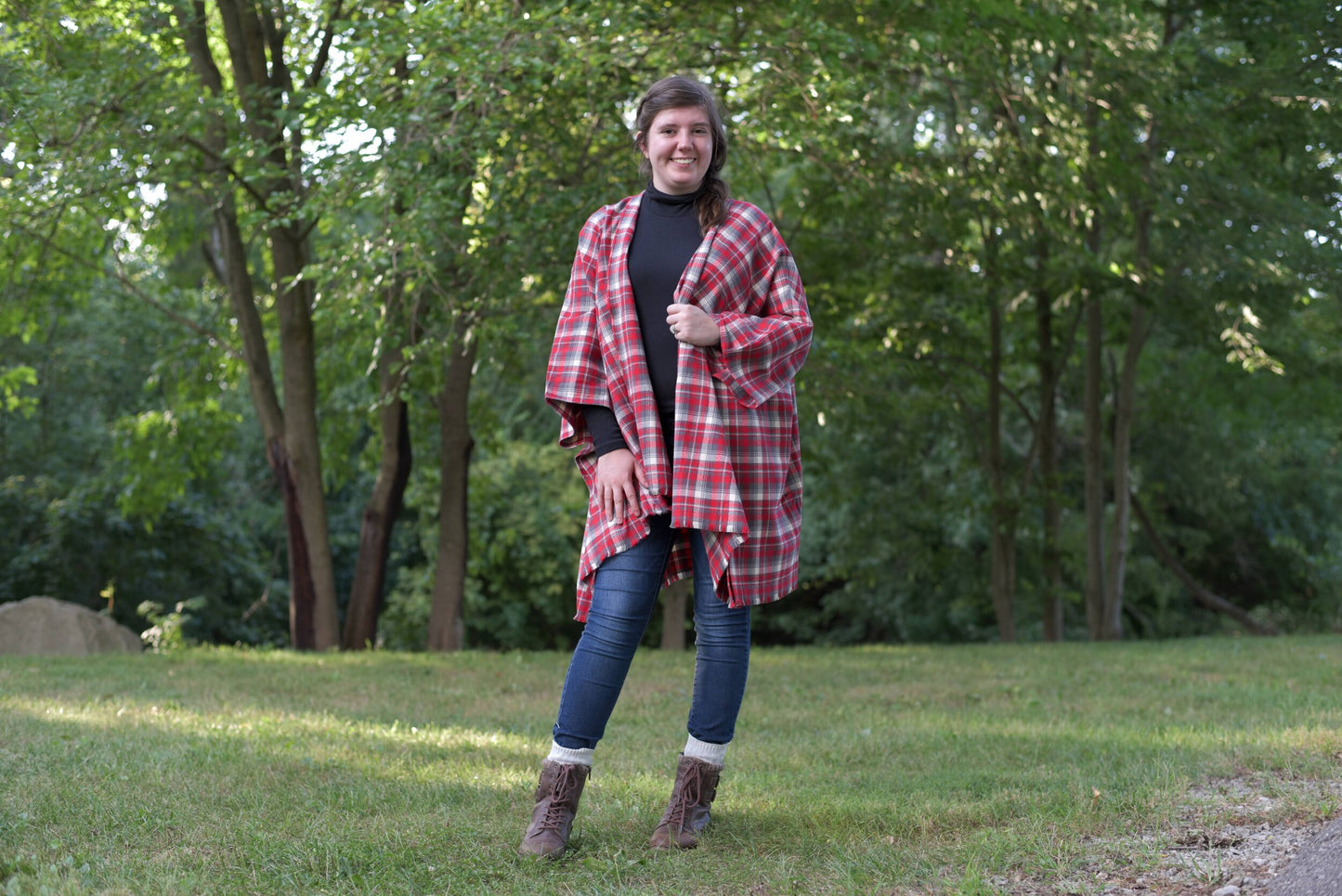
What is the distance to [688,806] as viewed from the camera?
10.7ft

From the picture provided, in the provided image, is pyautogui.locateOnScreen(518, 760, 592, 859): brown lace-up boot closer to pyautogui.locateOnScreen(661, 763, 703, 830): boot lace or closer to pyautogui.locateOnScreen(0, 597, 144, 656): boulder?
pyautogui.locateOnScreen(661, 763, 703, 830): boot lace

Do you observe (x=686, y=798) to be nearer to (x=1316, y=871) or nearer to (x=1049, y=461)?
(x=1316, y=871)

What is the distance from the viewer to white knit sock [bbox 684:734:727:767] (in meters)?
3.29

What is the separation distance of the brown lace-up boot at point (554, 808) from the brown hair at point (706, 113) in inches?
58.0

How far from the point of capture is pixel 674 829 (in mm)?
3201

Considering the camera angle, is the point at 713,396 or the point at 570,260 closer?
the point at 713,396

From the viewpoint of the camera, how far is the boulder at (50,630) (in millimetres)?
10164

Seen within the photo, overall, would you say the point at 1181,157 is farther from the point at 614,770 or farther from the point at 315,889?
the point at 315,889

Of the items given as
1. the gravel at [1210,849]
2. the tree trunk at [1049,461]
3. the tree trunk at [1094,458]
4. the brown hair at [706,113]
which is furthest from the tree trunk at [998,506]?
the brown hair at [706,113]

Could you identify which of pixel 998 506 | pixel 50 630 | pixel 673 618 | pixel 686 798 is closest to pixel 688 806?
pixel 686 798

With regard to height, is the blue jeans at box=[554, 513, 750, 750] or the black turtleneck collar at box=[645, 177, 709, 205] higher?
the black turtleneck collar at box=[645, 177, 709, 205]

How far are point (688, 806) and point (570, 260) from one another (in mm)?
5774

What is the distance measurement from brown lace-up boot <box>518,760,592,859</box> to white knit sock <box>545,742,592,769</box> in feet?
0.03

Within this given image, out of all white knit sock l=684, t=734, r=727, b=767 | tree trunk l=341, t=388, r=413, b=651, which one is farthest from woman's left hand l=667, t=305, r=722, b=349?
tree trunk l=341, t=388, r=413, b=651
